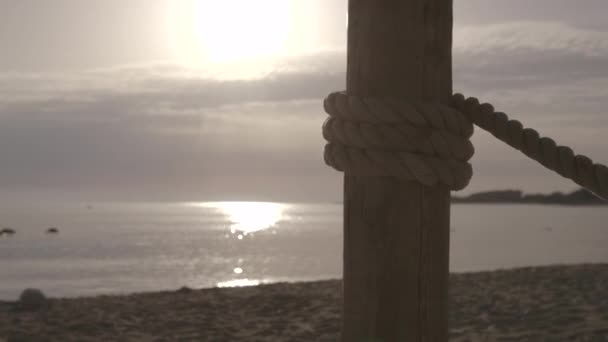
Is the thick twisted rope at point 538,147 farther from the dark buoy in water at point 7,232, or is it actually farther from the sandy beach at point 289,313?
the dark buoy in water at point 7,232

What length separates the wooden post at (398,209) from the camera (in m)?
1.88

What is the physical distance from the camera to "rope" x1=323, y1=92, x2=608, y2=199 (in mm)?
1854

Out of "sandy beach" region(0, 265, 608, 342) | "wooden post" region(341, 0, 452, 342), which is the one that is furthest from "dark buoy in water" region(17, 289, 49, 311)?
"wooden post" region(341, 0, 452, 342)

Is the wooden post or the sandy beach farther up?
the wooden post

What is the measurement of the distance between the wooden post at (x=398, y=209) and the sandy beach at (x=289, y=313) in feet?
17.6

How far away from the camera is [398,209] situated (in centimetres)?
188

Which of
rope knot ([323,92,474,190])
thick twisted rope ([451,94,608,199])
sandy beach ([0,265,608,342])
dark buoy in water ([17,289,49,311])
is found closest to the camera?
rope knot ([323,92,474,190])

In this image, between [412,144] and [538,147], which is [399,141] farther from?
[538,147]

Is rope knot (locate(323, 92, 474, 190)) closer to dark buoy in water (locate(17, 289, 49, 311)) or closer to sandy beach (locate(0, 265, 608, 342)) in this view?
sandy beach (locate(0, 265, 608, 342))

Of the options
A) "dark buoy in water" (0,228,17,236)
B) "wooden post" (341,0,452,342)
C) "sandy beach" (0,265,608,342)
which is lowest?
"sandy beach" (0,265,608,342)

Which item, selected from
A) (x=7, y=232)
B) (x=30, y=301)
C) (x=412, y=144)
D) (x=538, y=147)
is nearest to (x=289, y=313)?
(x=30, y=301)

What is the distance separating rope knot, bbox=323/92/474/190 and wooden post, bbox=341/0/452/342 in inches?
1.6

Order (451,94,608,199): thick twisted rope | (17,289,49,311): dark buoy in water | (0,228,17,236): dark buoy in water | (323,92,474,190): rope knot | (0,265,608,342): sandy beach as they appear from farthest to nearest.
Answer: (0,228,17,236): dark buoy in water → (17,289,49,311): dark buoy in water → (0,265,608,342): sandy beach → (451,94,608,199): thick twisted rope → (323,92,474,190): rope knot

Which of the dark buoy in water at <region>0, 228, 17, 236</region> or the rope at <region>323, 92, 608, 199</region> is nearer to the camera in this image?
the rope at <region>323, 92, 608, 199</region>
